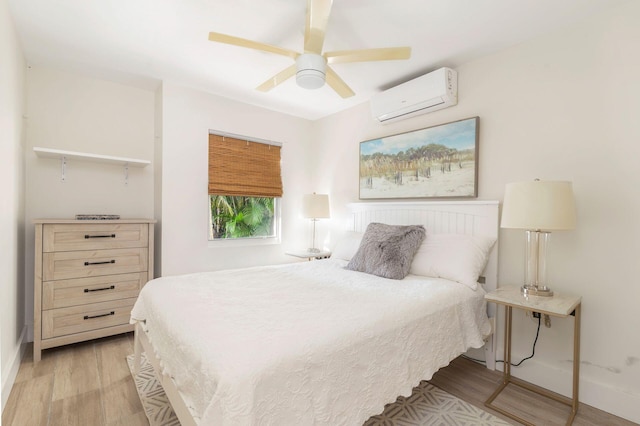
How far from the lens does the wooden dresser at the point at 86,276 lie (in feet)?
7.74

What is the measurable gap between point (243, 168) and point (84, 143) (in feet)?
5.01

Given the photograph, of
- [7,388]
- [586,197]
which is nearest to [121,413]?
[7,388]

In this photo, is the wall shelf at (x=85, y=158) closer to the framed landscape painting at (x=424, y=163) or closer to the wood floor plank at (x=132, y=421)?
the wood floor plank at (x=132, y=421)

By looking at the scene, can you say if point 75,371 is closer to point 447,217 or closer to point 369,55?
point 369,55

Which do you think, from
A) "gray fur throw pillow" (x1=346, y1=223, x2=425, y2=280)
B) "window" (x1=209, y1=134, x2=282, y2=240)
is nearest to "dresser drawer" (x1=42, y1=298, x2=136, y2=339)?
"window" (x1=209, y1=134, x2=282, y2=240)

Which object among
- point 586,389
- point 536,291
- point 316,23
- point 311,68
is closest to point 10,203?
point 311,68

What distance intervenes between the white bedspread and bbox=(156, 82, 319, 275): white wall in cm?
116

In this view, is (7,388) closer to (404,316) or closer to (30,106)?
(30,106)

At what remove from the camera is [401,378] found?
56.4 inches

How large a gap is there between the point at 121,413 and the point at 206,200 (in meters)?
2.02

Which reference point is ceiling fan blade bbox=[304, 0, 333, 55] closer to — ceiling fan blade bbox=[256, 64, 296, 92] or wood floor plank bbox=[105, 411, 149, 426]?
ceiling fan blade bbox=[256, 64, 296, 92]

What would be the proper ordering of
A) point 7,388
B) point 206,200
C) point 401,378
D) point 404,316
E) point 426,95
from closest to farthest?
1. point 401,378
2. point 404,316
3. point 7,388
4. point 426,95
5. point 206,200

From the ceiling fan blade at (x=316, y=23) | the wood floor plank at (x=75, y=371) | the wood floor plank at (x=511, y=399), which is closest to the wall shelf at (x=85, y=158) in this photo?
the wood floor plank at (x=75, y=371)

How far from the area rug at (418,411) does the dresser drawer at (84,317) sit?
89 centimetres
